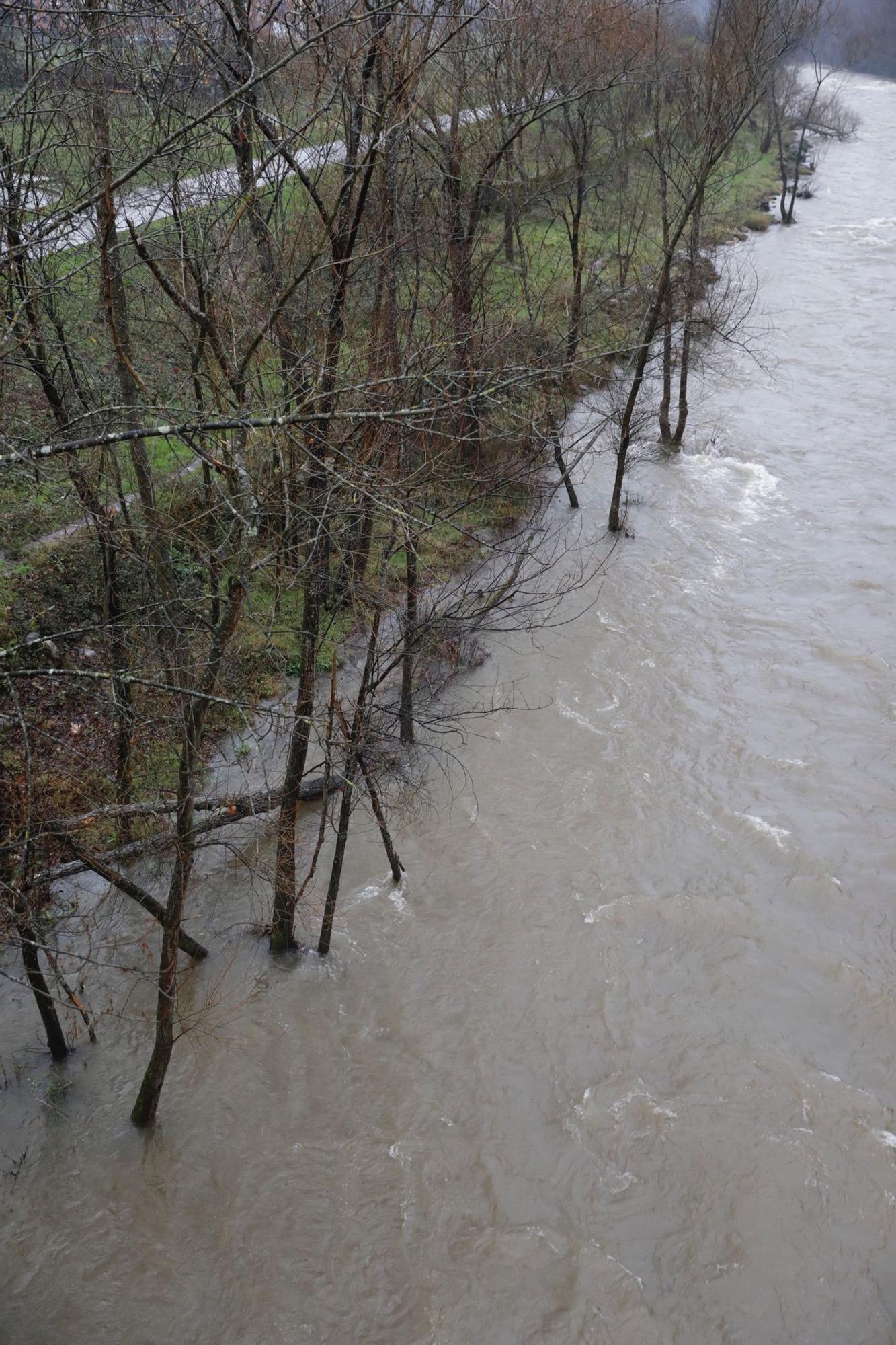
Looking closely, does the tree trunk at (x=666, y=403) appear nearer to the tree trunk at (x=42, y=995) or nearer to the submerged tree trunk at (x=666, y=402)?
the submerged tree trunk at (x=666, y=402)

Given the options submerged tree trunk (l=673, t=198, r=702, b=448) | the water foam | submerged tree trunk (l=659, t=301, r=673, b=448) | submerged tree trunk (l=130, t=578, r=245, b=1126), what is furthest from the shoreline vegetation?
the water foam

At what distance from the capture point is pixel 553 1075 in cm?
889

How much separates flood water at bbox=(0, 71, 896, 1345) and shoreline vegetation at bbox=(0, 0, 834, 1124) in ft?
2.01

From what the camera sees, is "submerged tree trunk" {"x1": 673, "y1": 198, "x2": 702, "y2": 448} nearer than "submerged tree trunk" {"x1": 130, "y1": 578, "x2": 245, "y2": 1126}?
No

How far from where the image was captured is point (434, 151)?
1527cm

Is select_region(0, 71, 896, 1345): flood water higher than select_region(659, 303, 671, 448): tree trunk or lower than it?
lower

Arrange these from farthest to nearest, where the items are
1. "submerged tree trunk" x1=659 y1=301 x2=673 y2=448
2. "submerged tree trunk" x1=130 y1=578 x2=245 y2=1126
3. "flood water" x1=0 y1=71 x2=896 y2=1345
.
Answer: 1. "submerged tree trunk" x1=659 y1=301 x2=673 y2=448
2. "flood water" x1=0 y1=71 x2=896 y2=1345
3. "submerged tree trunk" x1=130 y1=578 x2=245 y2=1126

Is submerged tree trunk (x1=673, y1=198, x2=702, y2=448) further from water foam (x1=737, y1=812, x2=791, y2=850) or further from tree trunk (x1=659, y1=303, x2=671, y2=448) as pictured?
water foam (x1=737, y1=812, x2=791, y2=850)

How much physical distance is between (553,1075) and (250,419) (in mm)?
6359

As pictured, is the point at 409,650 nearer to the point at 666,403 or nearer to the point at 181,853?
the point at 181,853

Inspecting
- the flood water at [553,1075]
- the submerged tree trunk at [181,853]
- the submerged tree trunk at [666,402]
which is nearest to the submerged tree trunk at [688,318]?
the submerged tree trunk at [666,402]

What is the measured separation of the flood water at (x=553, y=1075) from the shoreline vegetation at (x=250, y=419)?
2.01 ft

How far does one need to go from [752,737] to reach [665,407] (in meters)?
9.32

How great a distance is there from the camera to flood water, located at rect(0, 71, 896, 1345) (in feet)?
24.3
